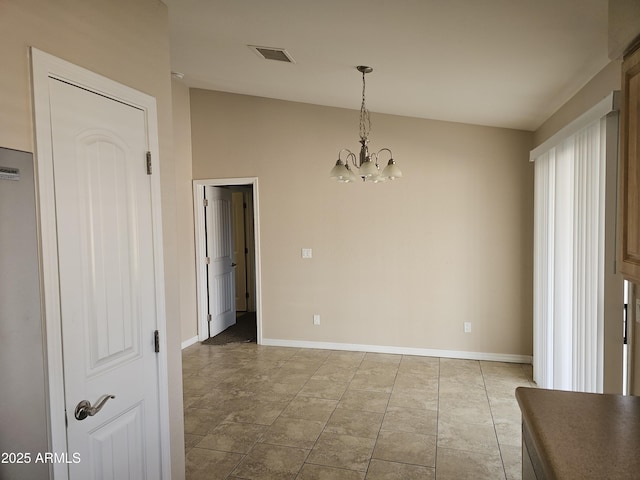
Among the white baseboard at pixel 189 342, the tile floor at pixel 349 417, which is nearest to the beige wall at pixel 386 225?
the tile floor at pixel 349 417

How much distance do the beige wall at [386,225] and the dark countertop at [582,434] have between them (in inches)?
127

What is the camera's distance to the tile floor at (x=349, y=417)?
2.74 metres

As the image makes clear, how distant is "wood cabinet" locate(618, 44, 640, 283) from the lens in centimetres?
147

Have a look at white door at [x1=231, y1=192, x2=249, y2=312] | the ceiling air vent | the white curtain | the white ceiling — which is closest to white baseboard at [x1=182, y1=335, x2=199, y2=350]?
white door at [x1=231, y1=192, x2=249, y2=312]

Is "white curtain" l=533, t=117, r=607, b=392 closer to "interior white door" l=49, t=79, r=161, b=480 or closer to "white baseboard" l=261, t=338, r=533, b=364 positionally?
"white baseboard" l=261, t=338, r=533, b=364

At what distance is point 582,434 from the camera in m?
1.35

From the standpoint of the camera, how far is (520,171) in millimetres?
4605

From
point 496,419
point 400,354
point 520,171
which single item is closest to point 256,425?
point 496,419

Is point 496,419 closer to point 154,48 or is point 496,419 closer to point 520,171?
point 520,171

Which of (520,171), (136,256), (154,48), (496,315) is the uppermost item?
(154,48)

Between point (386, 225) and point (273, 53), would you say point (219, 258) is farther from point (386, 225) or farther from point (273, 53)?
point (273, 53)

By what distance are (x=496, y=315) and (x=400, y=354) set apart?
119cm

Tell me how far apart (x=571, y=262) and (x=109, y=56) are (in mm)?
3307

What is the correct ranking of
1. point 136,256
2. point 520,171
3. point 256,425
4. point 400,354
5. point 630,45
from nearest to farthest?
1. point 630,45
2. point 136,256
3. point 256,425
4. point 520,171
5. point 400,354
